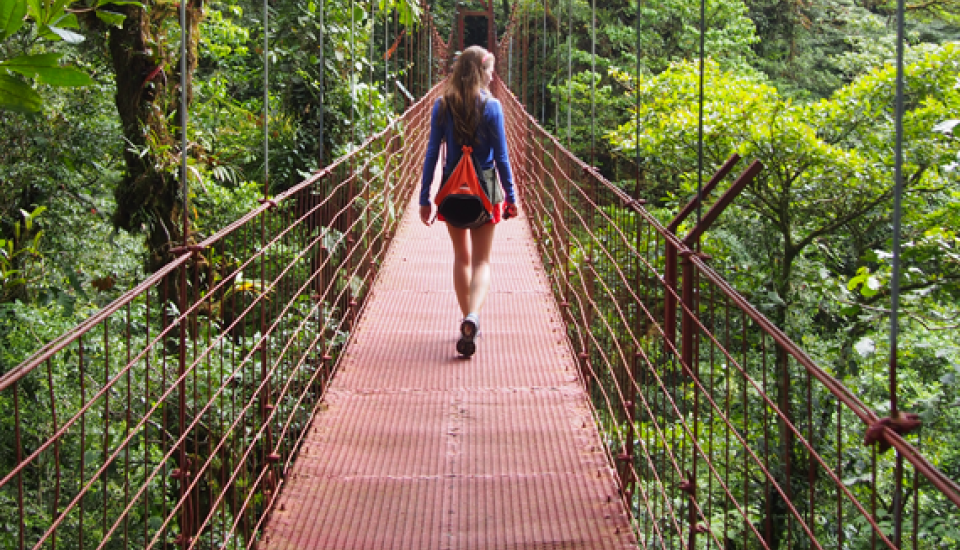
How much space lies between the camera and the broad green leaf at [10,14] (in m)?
1.13

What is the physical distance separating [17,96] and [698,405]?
1825mm

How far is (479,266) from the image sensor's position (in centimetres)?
328

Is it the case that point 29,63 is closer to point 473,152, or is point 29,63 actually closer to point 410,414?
point 410,414

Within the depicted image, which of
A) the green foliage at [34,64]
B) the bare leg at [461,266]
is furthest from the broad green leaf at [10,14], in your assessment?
the bare leg at [461,266]

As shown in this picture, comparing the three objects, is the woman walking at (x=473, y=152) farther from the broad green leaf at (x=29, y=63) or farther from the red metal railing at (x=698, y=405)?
the broad green leaf at (x=29, y=63)

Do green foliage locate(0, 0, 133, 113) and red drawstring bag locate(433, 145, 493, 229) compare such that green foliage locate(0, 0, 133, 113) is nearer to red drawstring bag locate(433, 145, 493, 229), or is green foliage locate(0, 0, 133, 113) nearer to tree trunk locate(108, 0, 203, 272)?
red drawstring bag locate(433, 145, 493, 229)

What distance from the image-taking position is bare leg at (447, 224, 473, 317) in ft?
10.7

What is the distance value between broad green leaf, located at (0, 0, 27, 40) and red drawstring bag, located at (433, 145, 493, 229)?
2.04 meters

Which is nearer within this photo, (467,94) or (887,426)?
(887,426)

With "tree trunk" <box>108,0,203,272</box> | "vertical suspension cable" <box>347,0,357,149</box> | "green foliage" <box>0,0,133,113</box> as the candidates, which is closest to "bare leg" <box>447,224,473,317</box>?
"tree trunk" <box>108,0,203,272</box>

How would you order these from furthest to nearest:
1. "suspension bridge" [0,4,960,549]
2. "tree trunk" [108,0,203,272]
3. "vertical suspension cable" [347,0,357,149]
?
"vertical suspension cable" [347,0,357,149] < "tree trunk" [108,0,203,272] < "suspension bridge" [0,4,960,549]

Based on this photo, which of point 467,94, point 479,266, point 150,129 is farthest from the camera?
point 150,129

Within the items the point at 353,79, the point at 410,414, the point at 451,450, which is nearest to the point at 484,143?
the point at 410,414

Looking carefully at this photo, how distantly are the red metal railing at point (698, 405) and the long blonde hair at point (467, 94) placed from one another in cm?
43
